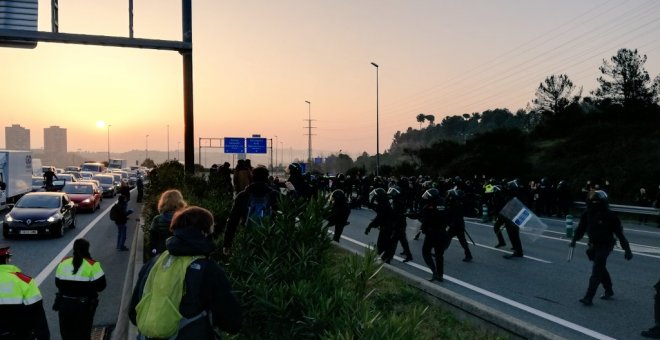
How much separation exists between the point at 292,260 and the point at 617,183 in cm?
3118

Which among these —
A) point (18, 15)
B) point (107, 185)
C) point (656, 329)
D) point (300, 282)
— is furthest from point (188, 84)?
point (107, 185)

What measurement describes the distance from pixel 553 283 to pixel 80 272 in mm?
8056

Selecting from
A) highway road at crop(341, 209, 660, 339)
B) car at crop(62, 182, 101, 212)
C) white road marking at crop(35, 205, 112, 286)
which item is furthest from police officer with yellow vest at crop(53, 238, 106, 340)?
car at crop(62, 182, 101, 212)

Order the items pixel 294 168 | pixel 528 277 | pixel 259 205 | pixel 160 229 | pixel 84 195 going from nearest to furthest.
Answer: pixel 160 229 < pixel 259 205 < pixel 528 277 < pixel 294 168 < pixel 84 195

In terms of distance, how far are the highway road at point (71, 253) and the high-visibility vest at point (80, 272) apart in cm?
188

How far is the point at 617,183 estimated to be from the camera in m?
31.6

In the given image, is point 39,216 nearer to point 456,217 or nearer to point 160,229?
point 456,217

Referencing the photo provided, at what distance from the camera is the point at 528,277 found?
1076 cm

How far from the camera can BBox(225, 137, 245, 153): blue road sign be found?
186 feet

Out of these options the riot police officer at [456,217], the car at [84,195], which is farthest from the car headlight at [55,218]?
the riot police officer at [456,217]

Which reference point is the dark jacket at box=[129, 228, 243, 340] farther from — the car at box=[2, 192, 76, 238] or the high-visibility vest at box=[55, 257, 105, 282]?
the car at box=[2, 192, 76, 238]

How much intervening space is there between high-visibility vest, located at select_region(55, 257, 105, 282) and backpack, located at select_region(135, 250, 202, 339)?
3.07m

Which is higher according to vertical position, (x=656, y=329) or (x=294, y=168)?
(x=294, y=168)

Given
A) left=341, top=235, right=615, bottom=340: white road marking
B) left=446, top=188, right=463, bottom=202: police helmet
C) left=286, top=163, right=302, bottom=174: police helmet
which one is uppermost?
left=286, top=163, right=302, bottom=174: police helmet
